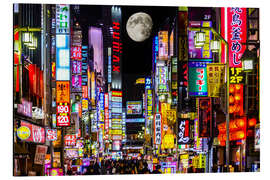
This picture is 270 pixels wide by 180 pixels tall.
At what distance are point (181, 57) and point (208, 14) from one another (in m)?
0.97

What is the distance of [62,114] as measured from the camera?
5738mm

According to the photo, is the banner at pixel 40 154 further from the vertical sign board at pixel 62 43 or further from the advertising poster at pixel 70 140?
the vertical sign board at pixel 62 43

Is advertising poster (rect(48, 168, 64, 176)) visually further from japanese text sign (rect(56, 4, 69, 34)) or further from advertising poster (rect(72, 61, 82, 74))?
japanese text sign (rect(56, 4, 69, 34))

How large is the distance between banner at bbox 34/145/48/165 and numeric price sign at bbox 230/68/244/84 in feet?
12.1

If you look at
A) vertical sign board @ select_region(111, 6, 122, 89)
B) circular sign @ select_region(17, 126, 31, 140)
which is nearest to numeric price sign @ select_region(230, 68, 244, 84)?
vertical sign board @ select_region(111, 6, 122, 89)

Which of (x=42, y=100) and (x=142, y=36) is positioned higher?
(x=142, y=36)

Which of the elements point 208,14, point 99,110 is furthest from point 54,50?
point 208,14

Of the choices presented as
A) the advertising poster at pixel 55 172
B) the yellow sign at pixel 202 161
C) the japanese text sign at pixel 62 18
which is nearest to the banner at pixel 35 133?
the advertising poster at pixel 55 172

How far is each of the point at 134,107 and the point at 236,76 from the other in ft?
6.65

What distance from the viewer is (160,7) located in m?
5.95

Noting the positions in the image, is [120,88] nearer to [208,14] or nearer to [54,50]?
[54,50]

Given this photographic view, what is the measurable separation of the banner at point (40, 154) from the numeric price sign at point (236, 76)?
3.69 m

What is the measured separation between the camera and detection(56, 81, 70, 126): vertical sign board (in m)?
5.73

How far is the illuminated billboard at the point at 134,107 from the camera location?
596 cm
